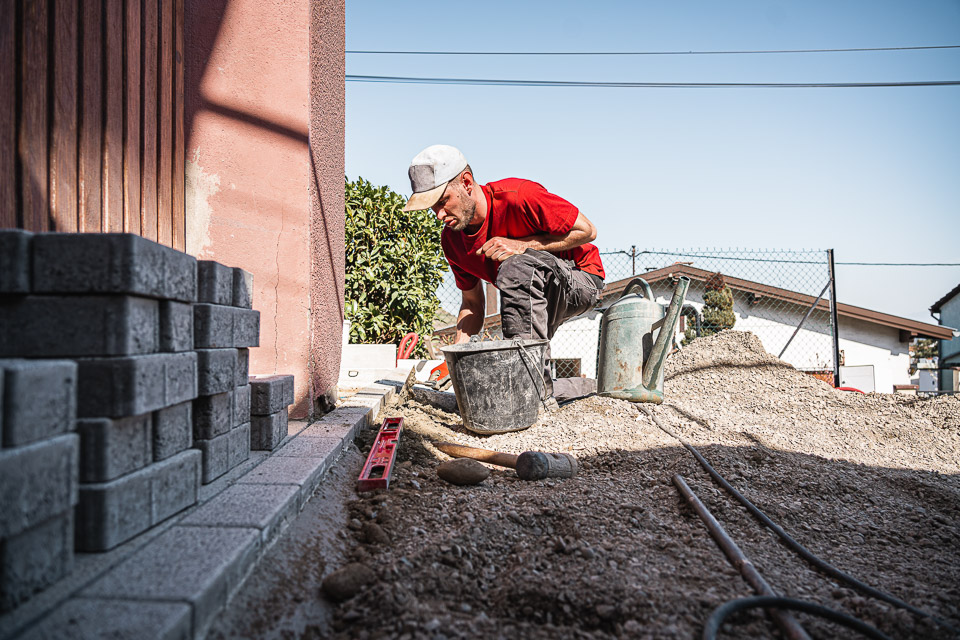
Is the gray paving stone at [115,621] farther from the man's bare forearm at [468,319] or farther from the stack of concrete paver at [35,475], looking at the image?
the man's bare forearm at [468,319]

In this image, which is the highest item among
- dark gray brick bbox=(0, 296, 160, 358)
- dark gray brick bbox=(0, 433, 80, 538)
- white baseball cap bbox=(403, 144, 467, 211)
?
white baseball cap bbox=(403, 144, 467, 211)

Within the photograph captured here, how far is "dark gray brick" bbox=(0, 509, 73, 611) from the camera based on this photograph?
96 cm

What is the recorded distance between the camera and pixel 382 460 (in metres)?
2.53

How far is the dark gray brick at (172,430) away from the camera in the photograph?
1422 millimetres

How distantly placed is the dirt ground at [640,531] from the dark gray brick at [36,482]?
62 centimetres

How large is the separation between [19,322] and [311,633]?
939 mm

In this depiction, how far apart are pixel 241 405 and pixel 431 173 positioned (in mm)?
2050

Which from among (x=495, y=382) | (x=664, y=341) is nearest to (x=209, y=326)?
(x=495, y=382)

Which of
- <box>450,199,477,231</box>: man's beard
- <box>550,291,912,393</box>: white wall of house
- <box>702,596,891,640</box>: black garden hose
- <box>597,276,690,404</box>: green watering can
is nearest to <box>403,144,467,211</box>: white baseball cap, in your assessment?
<box>450,199,477,231</box>: man's beard

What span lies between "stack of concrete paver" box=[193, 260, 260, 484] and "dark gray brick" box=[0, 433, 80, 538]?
621mm

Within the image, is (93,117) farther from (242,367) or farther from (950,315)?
(950,315)

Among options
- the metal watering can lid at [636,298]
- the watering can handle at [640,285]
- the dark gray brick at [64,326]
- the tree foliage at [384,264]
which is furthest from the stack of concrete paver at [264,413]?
the tree foliage at [384,264]

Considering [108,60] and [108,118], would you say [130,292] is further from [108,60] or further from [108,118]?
[108,60]

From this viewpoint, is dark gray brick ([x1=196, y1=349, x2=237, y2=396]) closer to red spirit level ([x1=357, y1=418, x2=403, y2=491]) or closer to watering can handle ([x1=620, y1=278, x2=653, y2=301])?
red spirit level ([x1=357, y1=418, x2=403, y2=491])
